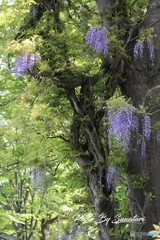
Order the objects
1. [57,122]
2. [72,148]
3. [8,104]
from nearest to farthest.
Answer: [57,122], [72,148], [8,104]

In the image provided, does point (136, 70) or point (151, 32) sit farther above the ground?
point (151, 32)

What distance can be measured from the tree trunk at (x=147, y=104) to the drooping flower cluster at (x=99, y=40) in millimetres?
455

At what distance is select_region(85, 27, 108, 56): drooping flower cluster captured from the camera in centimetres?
353

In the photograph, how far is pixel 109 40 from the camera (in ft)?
11.6

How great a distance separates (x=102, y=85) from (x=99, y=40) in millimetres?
682

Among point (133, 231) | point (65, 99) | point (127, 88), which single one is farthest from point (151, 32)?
point (133, 231)

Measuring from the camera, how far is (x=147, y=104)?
324 cm

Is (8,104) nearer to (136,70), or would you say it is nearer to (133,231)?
(136,70)

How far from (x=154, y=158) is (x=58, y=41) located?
7.18 feet

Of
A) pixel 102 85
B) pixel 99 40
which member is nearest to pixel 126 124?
pixel 102 85

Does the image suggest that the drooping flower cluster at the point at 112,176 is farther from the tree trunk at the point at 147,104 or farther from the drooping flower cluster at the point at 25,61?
the drooping flower cluster at the point at 25,61

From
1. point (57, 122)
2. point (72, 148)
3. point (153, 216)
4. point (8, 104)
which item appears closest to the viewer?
point (153, 216)

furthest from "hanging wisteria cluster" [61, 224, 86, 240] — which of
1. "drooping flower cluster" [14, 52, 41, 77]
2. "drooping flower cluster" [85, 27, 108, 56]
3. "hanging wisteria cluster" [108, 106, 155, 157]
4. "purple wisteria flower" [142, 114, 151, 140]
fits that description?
"drooping flower cluster" [85, 27, 108, 56]

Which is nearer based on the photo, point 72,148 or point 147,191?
point 147,191
